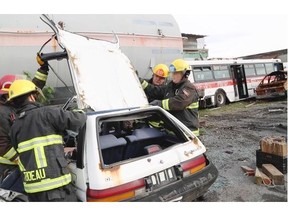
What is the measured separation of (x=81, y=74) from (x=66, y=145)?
83 cm

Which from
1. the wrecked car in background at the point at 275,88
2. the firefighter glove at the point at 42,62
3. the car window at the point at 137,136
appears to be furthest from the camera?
the wrecked car in background at the point at 275,88

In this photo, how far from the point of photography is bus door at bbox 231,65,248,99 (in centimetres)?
1459

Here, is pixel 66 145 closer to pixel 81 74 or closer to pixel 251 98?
pixel 81 74

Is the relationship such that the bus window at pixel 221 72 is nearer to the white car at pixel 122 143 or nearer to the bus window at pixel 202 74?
the bus window at pixel 202 74

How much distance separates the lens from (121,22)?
20.0 ft

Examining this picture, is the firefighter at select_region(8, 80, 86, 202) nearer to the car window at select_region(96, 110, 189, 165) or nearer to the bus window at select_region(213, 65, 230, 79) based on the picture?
the car window at select_region(96, 110, 189, 165)

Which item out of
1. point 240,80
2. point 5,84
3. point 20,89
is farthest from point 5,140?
point 240,80

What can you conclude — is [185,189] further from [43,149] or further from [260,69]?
[260,69]

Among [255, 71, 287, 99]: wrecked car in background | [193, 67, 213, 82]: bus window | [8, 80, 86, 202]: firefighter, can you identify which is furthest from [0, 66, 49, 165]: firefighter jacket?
[255, 71, 287, 99]: wrecked car in background

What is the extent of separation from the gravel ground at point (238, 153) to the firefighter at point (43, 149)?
1.96 metres

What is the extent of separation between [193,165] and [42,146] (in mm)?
1431

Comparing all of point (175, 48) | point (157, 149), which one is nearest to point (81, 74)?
point (157, 149)

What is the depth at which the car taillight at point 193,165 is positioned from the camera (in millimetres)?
2697

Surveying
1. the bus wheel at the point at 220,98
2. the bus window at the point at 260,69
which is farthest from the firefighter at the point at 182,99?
the bus window at the point at 260,69
